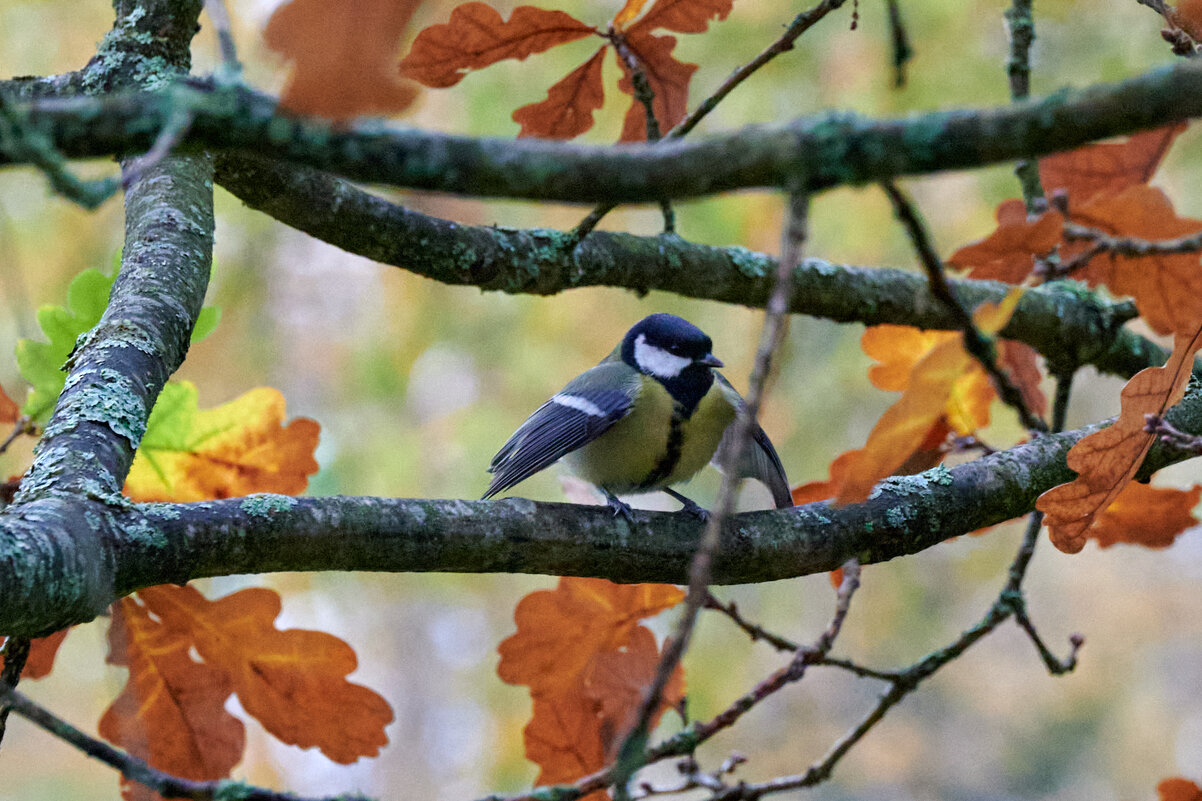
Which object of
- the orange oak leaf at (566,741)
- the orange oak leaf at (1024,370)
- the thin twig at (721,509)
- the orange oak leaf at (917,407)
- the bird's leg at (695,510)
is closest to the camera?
the thin twig at (721,509)

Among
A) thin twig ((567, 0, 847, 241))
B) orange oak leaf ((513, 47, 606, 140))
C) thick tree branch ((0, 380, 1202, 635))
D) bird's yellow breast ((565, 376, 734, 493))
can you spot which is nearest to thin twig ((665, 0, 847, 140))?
thin twig ((567, 0, 847, 241))

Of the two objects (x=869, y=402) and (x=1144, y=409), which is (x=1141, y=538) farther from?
(x=869, y=402)

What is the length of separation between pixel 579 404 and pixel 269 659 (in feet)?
2.82

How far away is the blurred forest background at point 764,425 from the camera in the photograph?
3.16 metres

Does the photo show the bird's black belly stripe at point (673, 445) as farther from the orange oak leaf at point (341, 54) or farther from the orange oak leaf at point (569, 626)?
the orange oak leaf at point (341, 54)

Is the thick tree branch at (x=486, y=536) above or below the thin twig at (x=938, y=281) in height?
above

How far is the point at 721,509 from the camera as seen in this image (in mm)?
530

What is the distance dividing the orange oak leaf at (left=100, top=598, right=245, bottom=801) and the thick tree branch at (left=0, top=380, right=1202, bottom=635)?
0.19m

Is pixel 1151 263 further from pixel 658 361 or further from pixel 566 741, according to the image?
pixel 566 741

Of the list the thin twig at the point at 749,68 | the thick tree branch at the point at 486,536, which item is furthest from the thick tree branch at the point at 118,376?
the thin twig at the point at 749,68

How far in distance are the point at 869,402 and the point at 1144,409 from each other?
10.8 ft

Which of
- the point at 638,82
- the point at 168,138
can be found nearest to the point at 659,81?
the point at 638,82

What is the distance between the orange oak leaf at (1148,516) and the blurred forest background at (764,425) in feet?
3.20

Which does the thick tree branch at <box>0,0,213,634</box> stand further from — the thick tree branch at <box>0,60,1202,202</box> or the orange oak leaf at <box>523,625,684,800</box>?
the orange oak leaf at <box>523,625,684,800</box>
